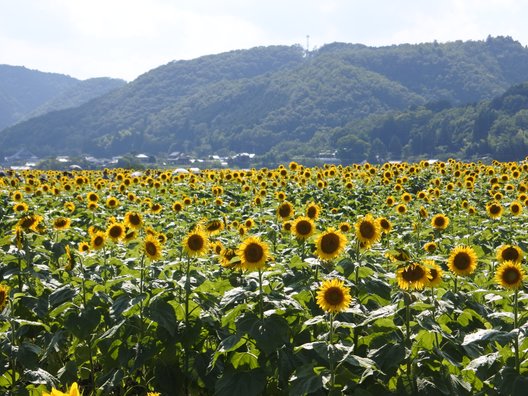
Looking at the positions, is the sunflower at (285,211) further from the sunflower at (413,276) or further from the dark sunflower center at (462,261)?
the sunflower at (413,276)

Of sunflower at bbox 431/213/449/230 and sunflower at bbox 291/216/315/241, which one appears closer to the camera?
sunflower at bbox 291/216/315/241

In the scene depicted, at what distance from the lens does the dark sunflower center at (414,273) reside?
429 cm

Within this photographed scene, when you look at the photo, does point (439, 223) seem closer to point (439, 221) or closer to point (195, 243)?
point (439, 221)

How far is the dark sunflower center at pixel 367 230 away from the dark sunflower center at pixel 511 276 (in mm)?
1331

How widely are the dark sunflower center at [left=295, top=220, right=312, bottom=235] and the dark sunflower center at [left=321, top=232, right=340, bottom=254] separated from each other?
74 cm

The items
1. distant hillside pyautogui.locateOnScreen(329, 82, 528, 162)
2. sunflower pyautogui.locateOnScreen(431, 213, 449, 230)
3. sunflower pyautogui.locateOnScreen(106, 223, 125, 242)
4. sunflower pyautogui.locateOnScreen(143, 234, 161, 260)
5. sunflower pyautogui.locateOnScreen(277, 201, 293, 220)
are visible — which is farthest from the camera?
distant hillside pyautogui.locateOnScreen(329, 82, 528, 162)

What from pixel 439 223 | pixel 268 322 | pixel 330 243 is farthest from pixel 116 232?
pixel 439 223

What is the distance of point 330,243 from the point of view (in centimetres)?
523

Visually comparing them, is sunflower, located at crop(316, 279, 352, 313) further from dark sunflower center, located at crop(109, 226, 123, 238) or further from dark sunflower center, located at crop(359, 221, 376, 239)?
dark sunflower center, located at crop(109, 226, 123, 238)

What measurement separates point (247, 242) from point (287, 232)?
12.2ft

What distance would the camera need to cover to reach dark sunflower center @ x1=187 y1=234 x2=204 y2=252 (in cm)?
538

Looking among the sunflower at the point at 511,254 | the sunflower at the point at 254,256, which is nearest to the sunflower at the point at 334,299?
the sunflower at the point at 254,256

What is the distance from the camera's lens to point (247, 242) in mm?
4863

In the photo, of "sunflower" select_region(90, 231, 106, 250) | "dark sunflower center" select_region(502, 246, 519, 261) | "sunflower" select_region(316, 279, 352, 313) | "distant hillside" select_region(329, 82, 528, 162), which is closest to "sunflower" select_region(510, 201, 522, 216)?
"dark sunflower center" select_region(502, 246, 519, 261)
